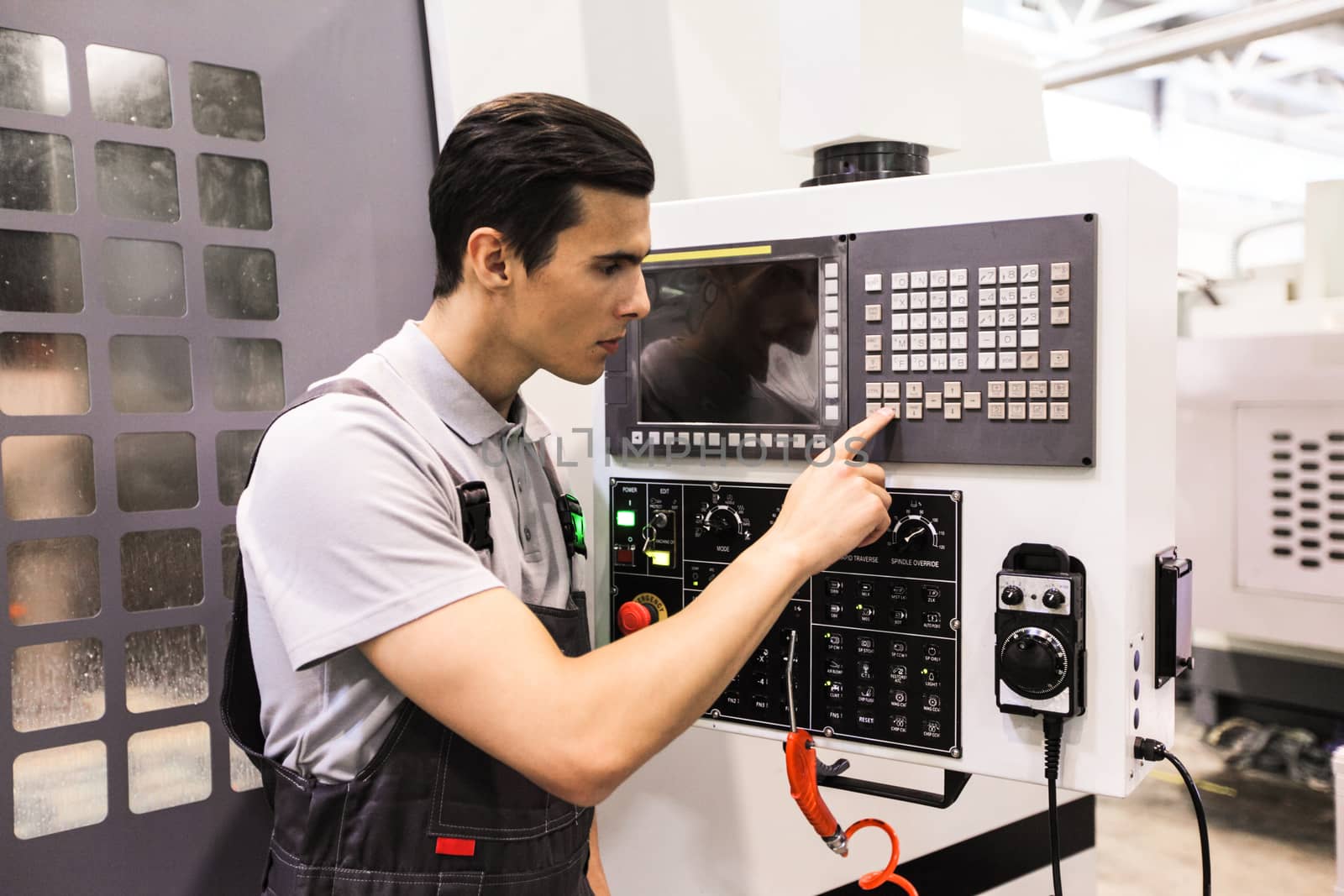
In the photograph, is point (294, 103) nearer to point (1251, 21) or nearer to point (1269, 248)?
point (1251, 21)

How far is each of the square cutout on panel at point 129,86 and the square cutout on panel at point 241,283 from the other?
15 centimetres

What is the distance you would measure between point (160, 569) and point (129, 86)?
1.72ft

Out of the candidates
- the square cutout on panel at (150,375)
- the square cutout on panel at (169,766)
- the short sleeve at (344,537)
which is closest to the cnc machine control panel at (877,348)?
the short sleeve at (344,537)

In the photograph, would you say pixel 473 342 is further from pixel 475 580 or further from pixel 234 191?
pixel 234 191

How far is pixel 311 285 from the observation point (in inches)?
49.7

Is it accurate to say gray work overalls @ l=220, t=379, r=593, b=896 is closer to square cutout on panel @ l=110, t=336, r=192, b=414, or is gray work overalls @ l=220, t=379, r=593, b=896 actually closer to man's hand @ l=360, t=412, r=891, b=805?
man's hand @ l=360, t=412, r=891, b=805

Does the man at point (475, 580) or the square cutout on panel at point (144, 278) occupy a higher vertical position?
the square cutout on panel at point (144, 278)

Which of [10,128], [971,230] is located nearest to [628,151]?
[971,230]

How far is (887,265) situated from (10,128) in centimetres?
89

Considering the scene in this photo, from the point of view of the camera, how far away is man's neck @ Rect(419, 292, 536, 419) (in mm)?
1000

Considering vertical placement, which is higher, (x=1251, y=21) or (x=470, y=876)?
(x=1251, y=21)

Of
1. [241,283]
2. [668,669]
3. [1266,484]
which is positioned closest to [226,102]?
[241,283]

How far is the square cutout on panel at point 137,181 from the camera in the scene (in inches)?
44.0

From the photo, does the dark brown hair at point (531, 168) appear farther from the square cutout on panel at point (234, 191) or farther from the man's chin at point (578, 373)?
the square cutout on panel at point (234, 191)
